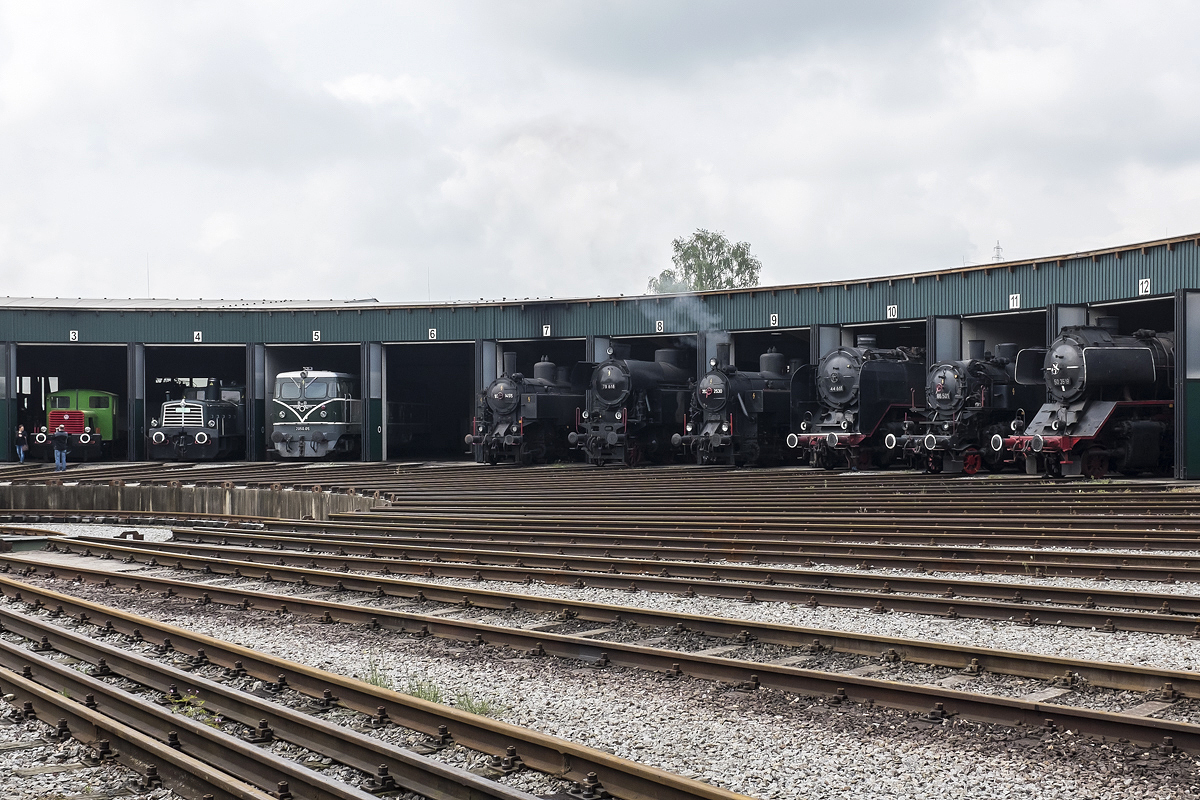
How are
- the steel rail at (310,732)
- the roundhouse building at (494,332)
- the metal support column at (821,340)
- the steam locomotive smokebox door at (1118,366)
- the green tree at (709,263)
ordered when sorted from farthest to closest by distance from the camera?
the green tree at (709,263) < the metal support column at (821,340) < the roundhouse building at (494,332) < the steam locomotive smokebox door at (1118,366) < the steel rail at (310,732)

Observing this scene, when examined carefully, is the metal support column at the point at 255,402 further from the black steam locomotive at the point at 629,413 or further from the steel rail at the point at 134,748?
the steel rail at the point at 134,748

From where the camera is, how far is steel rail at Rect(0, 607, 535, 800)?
4984 mm

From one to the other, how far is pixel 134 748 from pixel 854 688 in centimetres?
409

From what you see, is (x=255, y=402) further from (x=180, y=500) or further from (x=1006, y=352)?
(x=1006, y=352)

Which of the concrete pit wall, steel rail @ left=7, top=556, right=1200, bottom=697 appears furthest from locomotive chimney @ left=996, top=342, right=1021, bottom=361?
steel rail @ left=7, top=556, right=1200, bottom=697

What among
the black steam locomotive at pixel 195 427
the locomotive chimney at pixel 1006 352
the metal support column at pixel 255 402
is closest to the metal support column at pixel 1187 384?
the locomotive chimney at pixel 1006 352

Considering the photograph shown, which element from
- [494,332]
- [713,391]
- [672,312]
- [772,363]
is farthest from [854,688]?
[494,332]

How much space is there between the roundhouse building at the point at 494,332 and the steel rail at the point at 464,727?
21.3 m

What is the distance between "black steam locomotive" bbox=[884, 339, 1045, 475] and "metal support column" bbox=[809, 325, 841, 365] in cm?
536

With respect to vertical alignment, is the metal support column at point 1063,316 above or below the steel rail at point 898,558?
above

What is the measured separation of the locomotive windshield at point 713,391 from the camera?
3022 centimetres

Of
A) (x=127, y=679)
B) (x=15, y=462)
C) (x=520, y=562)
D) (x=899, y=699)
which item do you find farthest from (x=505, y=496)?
(x=15, y=462)

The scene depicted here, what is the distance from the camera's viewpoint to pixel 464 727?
5.90 m

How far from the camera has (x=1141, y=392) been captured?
24438 mm
